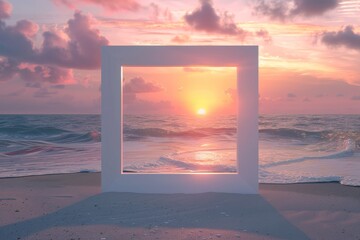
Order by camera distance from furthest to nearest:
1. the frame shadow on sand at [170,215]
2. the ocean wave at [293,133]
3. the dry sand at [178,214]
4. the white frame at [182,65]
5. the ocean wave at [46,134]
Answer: the ocean wave at [293,133], the ocean wave at [46,134], the white frame at [182,65], the frame shadow on sand at [170,215], the dry sand at [178,214]

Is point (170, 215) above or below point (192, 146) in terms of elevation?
above

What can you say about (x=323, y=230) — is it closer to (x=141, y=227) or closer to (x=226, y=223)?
(x=226, y=223)

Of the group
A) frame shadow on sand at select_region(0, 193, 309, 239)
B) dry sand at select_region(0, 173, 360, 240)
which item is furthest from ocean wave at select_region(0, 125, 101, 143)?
frame shadow on sand at select_region(0, 193, 309, 239)

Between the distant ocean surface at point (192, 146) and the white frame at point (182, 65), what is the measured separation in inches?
74.6

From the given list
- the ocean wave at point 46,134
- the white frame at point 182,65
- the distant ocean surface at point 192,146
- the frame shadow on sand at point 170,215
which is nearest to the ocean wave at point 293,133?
the distant ocean surface at point 192,146

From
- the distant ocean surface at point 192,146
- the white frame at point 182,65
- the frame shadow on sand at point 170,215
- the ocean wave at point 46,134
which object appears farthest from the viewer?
the ocean wave at point 46,134

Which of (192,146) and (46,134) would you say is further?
(46,134)

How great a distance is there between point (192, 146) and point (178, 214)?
1517cm

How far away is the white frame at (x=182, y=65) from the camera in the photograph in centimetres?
738

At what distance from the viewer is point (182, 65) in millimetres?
7438

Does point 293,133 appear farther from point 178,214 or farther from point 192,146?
point 178,214

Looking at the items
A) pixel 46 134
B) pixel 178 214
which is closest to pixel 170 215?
pixel 178 214

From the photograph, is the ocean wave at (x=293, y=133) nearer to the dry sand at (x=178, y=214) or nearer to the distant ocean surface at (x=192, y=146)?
the distant ocean surface at (x=192, y=146)

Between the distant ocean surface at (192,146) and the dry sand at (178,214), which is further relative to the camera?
the distant ocean surface at (192,146)
